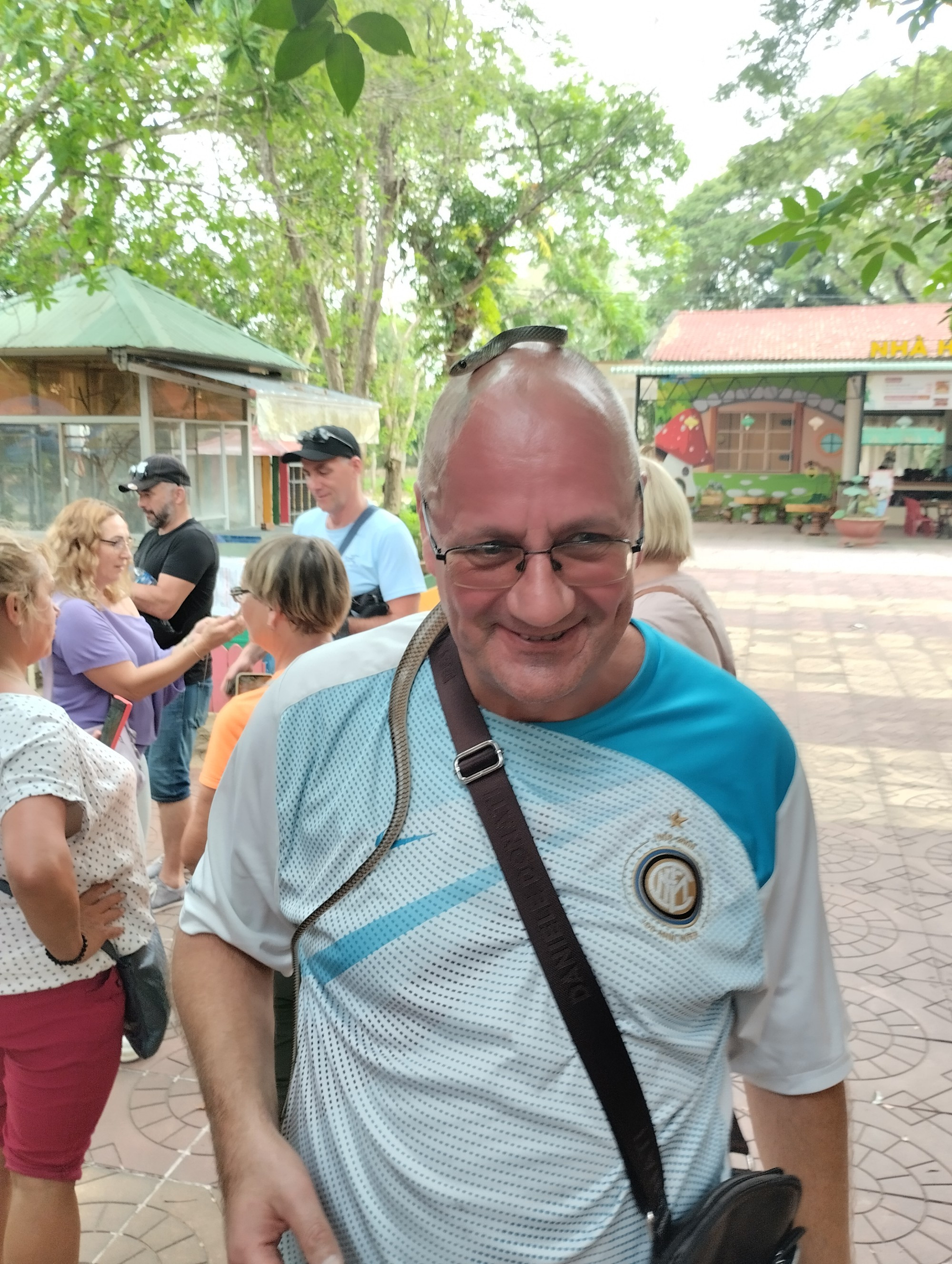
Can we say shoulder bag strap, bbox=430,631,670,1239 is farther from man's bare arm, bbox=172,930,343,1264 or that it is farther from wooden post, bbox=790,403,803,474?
wooden post, bbox=790,403,803,474

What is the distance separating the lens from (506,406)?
127 cm

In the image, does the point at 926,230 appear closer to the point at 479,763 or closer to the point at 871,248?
the point at 871,248

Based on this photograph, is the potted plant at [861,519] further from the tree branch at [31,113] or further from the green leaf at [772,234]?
the green leaf at [772,234]

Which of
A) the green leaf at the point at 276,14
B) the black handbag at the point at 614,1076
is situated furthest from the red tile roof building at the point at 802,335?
the black handbag at the point at 614,1076

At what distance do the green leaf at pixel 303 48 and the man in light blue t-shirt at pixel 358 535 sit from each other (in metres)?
2.58

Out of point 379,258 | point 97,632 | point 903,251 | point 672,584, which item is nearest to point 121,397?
point 379,258

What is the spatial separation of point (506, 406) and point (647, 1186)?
3.18ft

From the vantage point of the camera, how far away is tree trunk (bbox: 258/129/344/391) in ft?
36.2

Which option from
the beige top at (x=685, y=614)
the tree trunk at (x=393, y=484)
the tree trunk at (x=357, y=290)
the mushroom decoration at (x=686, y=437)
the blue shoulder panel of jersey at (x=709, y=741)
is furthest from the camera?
the mushroom decoration at (x=686, y=437)

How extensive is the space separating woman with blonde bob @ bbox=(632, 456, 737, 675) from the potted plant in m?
19.6

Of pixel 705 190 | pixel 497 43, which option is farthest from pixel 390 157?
pixel 705 190

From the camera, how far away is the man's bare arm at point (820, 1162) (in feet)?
4.51

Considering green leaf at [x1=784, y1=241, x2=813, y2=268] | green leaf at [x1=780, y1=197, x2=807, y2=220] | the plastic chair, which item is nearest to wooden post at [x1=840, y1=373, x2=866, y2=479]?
the plastic chair

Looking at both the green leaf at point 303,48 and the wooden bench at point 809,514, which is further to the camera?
the wooden bench at point 809,514
